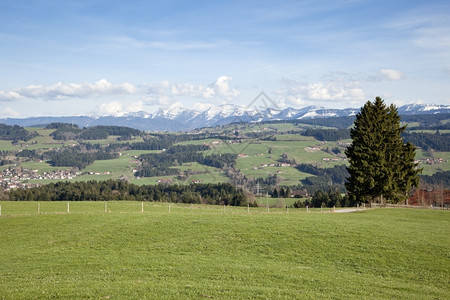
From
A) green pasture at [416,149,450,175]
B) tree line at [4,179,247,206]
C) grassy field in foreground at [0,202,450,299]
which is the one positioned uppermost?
green pasture at [416,149,450,175]

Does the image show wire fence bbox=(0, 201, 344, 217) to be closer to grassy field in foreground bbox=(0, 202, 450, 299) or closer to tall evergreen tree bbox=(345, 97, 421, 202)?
tall evergreen tree bbox=(345, 97, 421, 202)

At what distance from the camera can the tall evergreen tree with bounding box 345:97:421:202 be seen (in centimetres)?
5534

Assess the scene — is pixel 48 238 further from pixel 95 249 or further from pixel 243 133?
pixel 243 133

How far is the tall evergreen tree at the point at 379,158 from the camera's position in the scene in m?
55.3

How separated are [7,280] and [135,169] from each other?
174 m

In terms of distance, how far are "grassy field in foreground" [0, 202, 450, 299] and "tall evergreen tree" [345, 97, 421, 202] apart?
20.0 metres

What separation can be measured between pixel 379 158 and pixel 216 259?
132ft

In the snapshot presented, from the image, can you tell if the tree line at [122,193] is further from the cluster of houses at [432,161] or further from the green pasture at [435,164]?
the cluster of houses at [432,161]

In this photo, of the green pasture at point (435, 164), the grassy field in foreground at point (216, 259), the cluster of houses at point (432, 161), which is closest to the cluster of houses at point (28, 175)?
the grassy field in foreground at point (216, 259)

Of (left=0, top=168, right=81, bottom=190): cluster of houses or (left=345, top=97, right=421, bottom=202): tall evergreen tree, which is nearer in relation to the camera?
(left=345, top=97, right=421, bottom=202): tall evergreen tree

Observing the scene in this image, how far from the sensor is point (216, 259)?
2214cm

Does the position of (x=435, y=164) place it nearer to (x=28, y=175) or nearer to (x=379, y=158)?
(x=379, y=158)

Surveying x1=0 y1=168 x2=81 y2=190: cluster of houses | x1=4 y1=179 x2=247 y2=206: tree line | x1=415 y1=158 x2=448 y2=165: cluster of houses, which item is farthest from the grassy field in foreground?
x1=415 y1=158 x2=448 y2=165: cluster of houses

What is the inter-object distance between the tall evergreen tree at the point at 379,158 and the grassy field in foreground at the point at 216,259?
19957mm
